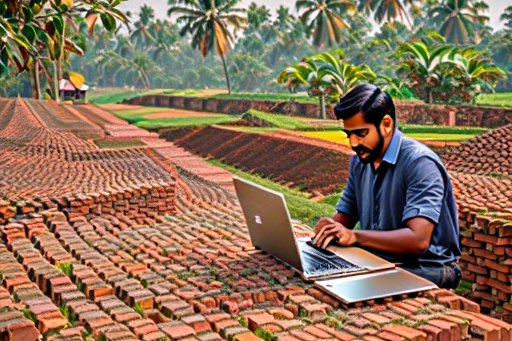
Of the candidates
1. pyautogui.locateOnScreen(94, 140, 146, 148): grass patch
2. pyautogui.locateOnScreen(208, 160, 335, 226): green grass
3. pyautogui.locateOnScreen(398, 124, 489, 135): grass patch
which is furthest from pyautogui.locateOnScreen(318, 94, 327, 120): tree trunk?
pyautogui.locateOnScreen(208, 160, 335, 226): green grass

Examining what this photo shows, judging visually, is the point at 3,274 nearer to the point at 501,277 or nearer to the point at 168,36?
the point at 501,277

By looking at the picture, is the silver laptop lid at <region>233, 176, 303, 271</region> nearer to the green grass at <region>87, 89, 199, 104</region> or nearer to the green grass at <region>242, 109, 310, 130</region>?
the green grass at <region>242, 109, 310, 130</region>

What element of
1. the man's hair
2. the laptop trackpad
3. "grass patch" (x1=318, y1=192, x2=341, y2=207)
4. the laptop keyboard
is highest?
the man's hair

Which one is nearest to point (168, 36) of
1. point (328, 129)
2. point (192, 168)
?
point (328, 129)

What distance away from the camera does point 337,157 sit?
48.1ft

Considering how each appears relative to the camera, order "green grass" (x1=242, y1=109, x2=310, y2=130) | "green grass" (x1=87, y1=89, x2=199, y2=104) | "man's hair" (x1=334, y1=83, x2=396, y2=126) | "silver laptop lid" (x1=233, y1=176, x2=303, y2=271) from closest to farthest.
Answer: "silver laptop lid" (x1=233, y1=176, x2=303, y2=271), "man's hair" (x1=334, y1=83, x2=396, y2=126), "green grass" (x1=242, y1=109, x2=310, y2=130), "green grass" (x1=87, y1=89, x2=199, y2=104)

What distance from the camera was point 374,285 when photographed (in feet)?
8.99

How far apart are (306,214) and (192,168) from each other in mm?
5677

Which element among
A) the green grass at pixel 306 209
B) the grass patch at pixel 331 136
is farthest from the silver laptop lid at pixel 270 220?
the grass patch at pixel 331 136

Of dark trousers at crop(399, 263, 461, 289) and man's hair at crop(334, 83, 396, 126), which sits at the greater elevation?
man's hair at crop(334, 83, 396, 126)

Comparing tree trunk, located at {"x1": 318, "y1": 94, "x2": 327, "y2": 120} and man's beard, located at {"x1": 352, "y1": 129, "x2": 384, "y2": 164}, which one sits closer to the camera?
man's beard, located at {"x1": 352, "y1": 129, "x2": 384, "y2": 164}

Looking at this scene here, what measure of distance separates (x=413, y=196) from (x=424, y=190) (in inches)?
2.0

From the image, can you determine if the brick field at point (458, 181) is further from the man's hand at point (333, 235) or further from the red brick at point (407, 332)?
the red brick at point (407, 332)

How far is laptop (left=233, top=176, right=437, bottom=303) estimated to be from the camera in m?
2.71
